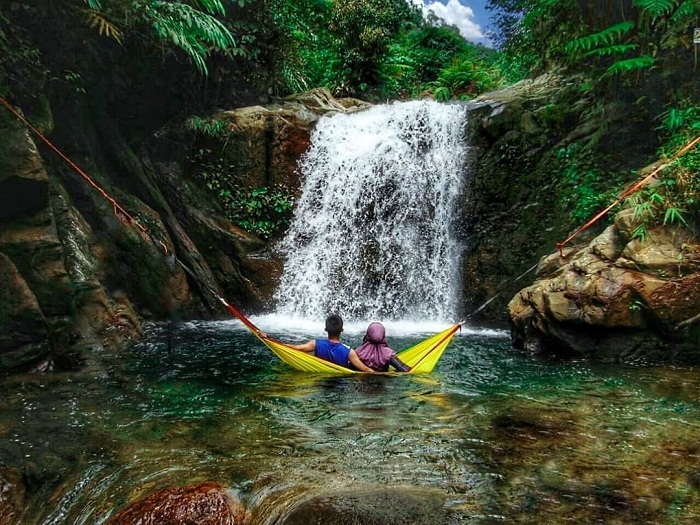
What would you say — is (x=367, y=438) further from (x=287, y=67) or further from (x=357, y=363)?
(x=287, y=67)

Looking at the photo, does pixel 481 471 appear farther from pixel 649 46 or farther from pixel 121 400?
pixel 649 46

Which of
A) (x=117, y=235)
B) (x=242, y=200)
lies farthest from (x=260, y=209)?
(x=117, y=235)

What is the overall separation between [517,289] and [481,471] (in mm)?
5451

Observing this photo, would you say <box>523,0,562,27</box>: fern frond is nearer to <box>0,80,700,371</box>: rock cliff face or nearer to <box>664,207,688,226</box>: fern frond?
<box>0,80,700,371</box>: rock cliff face

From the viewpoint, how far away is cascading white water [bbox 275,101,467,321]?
8797 millimetres

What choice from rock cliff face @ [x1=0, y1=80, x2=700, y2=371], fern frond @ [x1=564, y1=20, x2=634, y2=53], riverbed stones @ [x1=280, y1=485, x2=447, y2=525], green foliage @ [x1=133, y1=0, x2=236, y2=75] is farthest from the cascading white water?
riverbed stones @ [x1=280, y1=485, x2=447, y2=525]

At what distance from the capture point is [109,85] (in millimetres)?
8602

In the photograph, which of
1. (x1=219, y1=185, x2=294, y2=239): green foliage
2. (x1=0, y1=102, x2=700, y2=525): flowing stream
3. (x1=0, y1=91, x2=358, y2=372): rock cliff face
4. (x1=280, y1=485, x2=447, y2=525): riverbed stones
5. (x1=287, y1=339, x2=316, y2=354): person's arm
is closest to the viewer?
(x1=280, y1=485, x2=447, y2=525): riverbed stones

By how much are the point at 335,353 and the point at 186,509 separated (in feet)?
8.85

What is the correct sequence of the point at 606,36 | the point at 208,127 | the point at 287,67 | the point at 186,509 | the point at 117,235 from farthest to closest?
the point at 287,67, the point at 208,127, the point at 117,235, the point at 606,36, the point at 186,509

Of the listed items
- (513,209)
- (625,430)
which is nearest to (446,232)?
(513,209)

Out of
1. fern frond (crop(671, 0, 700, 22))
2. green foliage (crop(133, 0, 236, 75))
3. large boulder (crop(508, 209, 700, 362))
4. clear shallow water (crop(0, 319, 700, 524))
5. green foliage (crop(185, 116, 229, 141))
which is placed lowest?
clear shallow water (crop(0, 319, 700, 524))

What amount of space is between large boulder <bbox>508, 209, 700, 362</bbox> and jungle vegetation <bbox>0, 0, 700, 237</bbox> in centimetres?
37

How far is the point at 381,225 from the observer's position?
9164 millimetres
